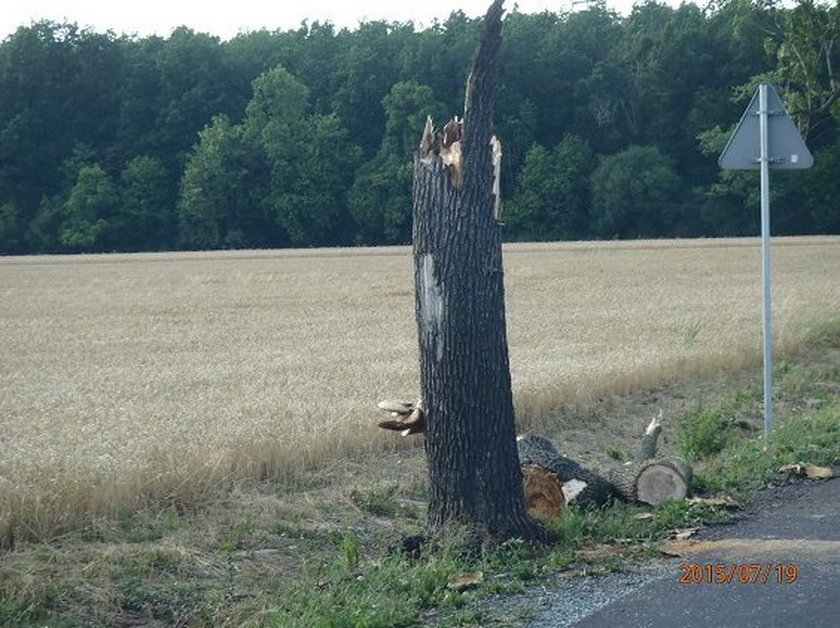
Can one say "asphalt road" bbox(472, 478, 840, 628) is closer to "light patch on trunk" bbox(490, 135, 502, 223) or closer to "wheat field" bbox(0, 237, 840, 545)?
"light patch on trunk" bbox(490, 135, 502, 223)

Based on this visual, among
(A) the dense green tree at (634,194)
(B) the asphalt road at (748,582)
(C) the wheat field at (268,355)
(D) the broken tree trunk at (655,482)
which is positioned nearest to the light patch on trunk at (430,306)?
(B) the asphalt road at (748,582)

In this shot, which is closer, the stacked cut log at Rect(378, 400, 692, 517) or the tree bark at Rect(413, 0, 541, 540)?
the tree bark at Rect(413, 0, 541, 540)

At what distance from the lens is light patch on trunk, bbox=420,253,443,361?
322 inches

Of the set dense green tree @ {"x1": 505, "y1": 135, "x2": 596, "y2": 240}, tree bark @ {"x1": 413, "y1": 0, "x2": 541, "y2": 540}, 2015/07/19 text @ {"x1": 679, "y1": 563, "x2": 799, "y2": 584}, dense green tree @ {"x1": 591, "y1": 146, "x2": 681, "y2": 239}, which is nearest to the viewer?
2015/07/19 text @ {"x1": 679, "y1": 563, "x2": 799, "y2": 584}

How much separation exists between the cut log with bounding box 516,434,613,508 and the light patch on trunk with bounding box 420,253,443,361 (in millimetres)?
1642

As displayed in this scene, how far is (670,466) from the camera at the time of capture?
31.1ft

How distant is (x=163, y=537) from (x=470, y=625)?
2813 millimetres

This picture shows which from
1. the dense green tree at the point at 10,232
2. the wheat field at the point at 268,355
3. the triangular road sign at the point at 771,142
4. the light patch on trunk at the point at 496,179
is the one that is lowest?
the wheat field at the point at 268,355

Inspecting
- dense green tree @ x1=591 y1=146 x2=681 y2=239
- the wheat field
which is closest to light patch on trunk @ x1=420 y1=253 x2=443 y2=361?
the wheat field

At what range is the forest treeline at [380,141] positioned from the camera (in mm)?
77250

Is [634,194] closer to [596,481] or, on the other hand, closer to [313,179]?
[313,179]

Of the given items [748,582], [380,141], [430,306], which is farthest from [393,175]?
[748,582]

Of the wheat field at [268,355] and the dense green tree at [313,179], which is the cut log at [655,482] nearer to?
the wheat field at [268,355]

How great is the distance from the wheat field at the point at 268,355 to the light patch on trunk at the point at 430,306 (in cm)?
257
